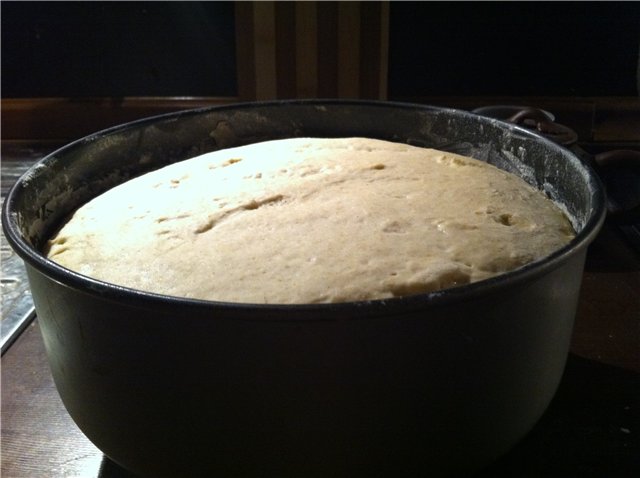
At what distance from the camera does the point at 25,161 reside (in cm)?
189

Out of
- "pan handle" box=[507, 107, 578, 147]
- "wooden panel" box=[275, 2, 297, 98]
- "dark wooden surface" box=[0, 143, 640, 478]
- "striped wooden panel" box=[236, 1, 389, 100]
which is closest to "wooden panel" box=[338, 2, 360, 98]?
"striped wooden panel" box=[236, 1, 389, 100]

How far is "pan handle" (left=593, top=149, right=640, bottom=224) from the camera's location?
1070 mm

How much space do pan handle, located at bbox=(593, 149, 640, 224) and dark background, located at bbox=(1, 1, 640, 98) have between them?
43.7 inches

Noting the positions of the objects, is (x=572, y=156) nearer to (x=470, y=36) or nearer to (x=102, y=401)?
(x=102, y=401)

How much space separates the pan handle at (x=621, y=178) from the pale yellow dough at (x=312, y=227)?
21 cm

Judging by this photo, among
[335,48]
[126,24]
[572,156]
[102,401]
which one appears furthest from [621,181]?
[126,24]

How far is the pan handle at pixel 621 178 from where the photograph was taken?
3.51ft

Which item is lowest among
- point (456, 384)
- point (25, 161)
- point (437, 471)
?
point (25, 161)

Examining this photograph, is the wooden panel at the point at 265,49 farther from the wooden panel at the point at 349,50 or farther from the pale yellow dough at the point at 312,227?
the pale yellow dough at the point at 312,227

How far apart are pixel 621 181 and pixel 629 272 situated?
161mm

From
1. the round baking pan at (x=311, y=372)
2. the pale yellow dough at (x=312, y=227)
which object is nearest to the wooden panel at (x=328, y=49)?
the pale yellow dough at (x=312, y=227)

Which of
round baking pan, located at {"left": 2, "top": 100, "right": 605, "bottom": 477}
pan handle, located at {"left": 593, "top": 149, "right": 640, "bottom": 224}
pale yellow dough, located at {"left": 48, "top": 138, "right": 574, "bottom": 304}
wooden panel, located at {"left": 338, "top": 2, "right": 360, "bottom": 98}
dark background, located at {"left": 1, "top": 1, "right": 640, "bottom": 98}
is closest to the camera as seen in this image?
round baking pan, located at {"left": 2, "top": 100, "right": 605, "bottom": 477}

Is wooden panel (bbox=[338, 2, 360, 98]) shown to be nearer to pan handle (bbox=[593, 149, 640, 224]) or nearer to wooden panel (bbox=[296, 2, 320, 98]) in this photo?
wooden panel (bbox=[296, 2, 320, 98])

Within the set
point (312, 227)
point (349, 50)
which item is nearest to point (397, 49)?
point (349, 50)
